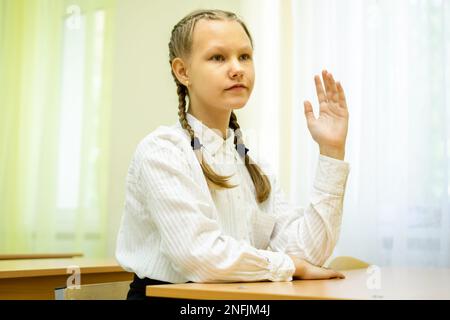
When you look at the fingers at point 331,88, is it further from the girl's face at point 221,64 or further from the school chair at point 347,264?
the school chair at point 347,264

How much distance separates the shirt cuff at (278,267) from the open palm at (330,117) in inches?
11.6

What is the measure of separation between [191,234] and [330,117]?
0.44m

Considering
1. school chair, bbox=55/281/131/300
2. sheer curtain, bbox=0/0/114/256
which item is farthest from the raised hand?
sheer curtain, bbox=0/0/114/256

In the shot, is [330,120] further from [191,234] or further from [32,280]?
[32,280]

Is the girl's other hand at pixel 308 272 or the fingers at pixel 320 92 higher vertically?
the fingers at pixel 320 92

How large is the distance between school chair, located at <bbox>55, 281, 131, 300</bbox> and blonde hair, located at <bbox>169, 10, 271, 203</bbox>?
1.38 feet

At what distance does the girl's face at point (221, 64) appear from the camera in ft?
4.17

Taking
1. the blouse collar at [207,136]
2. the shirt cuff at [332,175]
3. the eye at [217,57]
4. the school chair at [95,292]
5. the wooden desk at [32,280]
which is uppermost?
the eye at [217,57]

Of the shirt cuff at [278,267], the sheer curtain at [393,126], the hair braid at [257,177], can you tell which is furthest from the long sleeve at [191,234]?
the sheer curtain at [393,126]

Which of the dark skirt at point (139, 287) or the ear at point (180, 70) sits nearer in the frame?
the dark skirt at point (139, 287)

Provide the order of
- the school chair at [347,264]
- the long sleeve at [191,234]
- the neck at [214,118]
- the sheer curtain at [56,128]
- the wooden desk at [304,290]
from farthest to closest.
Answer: the sheer curtain at [56,128], the school chair at [347,264], the neck at [214,118], the long sleeve at [191,234], the wooden desk at [304,290]

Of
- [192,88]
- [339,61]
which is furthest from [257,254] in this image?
[339,61]
